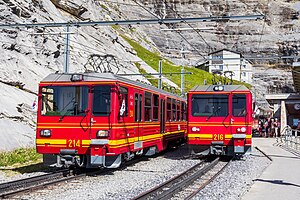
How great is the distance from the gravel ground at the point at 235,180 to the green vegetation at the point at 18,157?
22.4 ft

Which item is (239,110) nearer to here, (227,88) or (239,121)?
(239,121)

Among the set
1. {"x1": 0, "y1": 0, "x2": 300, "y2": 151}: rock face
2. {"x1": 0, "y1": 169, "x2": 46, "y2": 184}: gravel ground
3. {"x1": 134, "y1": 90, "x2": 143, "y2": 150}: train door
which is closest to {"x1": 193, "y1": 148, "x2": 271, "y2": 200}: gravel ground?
{"x1": 134, "y1": 90, "x2": 143, "y2": 150}: train door

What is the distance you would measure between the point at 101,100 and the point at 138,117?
2.40 metres

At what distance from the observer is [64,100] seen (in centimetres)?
1352

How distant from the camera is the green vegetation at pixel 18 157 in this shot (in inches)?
607

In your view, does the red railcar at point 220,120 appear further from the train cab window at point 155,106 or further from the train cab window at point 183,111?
the train cab window at point 183,111

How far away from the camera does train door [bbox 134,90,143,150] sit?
595 inches

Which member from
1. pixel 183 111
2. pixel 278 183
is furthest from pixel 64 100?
pixel 183 111

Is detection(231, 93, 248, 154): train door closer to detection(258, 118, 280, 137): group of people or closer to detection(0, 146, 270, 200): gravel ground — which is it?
detection(0, 146, 270, 200): gravel ground

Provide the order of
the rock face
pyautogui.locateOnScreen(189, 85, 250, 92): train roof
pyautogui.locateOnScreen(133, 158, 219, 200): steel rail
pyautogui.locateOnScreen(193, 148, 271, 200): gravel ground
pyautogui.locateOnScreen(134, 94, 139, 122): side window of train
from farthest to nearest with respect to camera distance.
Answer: the rock face, pyautogui.locateOnScreen(189, 85, 250, 92): train roof, pyautogui.locateOnScreen(134, 94, 139, 122): side window of train, pyautogui.locateOnScreen(193, 148, 271, 200): gravel ground, pyautogui.locateOnScreen(133, 158, 219, 200): steel rail

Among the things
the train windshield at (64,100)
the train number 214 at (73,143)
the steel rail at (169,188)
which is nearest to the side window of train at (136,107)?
the train windshield at (64,100)

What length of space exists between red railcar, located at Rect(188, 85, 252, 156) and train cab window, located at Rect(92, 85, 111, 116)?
5.45m

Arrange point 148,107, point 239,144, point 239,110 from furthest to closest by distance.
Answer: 1. point 239,110
2. point 239,144
3. point 148,107

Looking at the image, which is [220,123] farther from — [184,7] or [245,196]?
[184,7]
